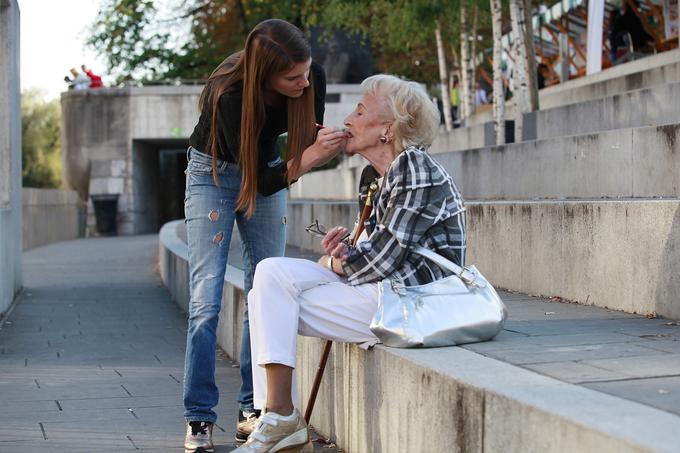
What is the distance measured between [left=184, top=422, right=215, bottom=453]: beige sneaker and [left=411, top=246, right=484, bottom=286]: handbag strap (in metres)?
1.33

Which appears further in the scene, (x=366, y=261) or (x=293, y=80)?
(x=293, y=80)

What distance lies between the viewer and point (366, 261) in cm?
439

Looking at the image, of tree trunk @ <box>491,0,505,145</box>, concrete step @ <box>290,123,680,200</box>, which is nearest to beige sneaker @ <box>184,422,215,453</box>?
concrete step @ <box>290,123,680,200</box>

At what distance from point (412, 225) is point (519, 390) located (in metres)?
1.17

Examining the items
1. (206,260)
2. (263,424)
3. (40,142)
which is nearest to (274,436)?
(263,424)

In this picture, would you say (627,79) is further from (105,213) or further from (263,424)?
(105,213)

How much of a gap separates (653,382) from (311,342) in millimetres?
2169

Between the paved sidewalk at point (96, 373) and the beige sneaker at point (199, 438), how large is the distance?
146mm

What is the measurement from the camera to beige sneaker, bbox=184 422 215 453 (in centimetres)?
485

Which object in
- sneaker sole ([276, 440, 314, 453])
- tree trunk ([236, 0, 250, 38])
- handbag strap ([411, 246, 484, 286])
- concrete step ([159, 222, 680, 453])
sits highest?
tree trunk ([236, 0, 250, 38])

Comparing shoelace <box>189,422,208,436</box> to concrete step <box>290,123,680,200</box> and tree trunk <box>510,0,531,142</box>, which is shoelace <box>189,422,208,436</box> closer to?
concrete step <box>290,123,680,200</box>

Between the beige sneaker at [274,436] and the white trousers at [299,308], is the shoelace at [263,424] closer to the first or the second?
the beige sneaker at [274,436]

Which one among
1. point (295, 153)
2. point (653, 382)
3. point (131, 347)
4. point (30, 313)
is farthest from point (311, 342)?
point (30, 313)

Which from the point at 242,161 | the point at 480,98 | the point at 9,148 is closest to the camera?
the point at 242,161
